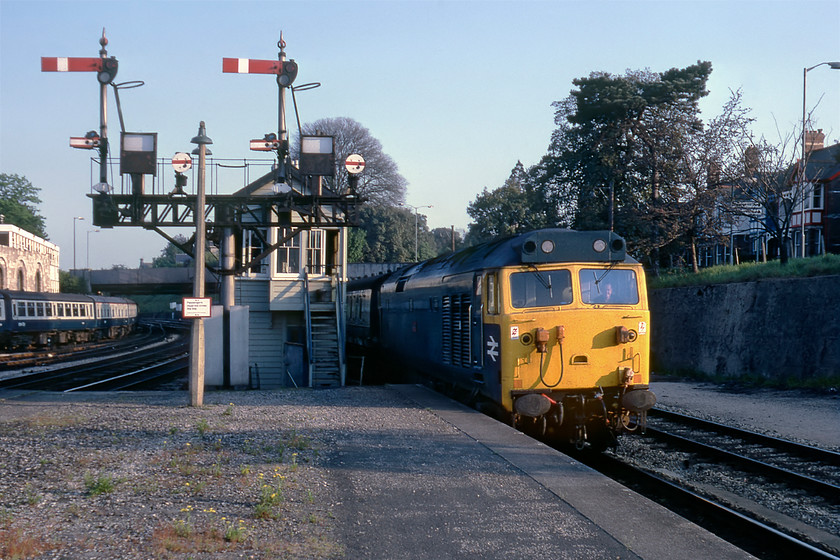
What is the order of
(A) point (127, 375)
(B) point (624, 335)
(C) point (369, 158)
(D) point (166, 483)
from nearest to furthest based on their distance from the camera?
(D) point (166, 483)
(B) point (624, 335)
(A) point (127, 375)
(C) point (369, 158)

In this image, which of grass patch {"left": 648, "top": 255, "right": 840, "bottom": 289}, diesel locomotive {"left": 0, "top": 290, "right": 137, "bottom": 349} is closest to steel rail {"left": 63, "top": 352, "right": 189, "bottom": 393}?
diesel locomotive {"left": 0, "top": 290, "right": 137, "bottom": 349}

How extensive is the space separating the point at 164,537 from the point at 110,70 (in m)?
15.8

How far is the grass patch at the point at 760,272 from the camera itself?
20.8m

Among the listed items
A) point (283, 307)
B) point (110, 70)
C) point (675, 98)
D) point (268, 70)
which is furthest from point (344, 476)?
point (675, 98)

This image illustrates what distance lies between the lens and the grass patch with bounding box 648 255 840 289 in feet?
68.2

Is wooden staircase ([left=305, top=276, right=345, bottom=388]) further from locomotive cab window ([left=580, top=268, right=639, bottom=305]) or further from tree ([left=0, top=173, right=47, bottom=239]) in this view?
tree ([left=0, top=173, right=47, bottom=239])

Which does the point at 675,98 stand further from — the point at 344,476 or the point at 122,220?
the point at 344,476

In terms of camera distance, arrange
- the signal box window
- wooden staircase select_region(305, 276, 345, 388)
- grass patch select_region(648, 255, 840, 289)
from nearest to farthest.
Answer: grass patch select_region(648, 255, 840, 289), wooden staircase select_region(305, 276, 345, 388), the signal box window

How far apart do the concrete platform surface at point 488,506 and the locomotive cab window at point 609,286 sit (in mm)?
2217

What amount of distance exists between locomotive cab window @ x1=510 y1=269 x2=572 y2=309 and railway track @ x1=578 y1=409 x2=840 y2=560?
2466 millimetres

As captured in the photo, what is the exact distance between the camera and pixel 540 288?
413 inches

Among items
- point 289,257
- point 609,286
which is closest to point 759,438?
point 609,286

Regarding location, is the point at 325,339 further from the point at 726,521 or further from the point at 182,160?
the point at 726,521

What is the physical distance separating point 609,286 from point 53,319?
40.6 m
